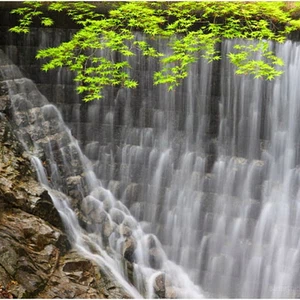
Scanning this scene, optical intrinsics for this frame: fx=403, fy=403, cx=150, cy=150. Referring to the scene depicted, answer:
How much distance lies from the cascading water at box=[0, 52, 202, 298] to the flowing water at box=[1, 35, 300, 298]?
0.09ft

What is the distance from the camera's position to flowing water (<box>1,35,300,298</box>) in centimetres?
873

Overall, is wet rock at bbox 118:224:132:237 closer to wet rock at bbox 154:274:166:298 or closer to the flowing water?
the flowing water

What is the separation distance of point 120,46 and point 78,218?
417 centimetres

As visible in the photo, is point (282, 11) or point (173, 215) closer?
point (282, 11)

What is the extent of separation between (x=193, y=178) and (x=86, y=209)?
2.59m

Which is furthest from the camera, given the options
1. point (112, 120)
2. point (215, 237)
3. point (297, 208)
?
point (112, 120)

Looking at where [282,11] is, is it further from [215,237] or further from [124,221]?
[124,221]

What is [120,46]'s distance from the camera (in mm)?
9695

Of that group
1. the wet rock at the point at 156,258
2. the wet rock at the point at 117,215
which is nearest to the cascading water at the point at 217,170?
the wet rock at the point at 156,258

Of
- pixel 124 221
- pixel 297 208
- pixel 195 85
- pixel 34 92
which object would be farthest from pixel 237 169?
pixel 34 92

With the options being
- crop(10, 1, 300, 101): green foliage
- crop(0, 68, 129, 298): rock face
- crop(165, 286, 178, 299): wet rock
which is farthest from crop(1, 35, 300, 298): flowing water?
crop(0, 68, 129, 298): rock face

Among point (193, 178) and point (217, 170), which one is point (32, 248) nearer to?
point (193, 178)

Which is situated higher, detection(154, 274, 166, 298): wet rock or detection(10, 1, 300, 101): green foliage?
detection(10, 1, 300, 101): green foliage

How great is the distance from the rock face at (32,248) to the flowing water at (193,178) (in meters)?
0.53
